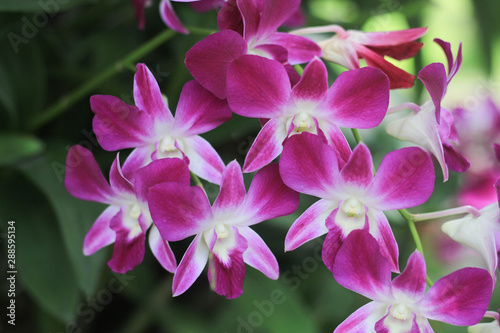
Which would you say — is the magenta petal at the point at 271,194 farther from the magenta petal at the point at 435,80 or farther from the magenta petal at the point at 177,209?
the magenta petal at the point at 435,80

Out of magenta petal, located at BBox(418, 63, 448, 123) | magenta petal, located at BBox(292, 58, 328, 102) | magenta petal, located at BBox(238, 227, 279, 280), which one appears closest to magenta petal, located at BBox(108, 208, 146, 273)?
magenta petal, located at BBox(238, 227, 279, 280)

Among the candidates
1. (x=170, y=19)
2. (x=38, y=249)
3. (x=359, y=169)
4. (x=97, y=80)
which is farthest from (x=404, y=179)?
(x=38, y=249)

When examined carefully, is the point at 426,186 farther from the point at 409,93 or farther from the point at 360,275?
the point at 409,93

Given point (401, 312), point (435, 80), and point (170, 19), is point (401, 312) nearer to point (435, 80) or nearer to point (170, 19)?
point (435, 80)

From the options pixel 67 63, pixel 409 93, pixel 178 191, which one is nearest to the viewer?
pixel 178 191

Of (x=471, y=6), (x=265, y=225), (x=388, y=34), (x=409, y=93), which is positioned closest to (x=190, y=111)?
(x=388, y=34)

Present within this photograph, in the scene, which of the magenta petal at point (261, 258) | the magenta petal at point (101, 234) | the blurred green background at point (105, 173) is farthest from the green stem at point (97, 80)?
the magenta petal at point (261, 258)

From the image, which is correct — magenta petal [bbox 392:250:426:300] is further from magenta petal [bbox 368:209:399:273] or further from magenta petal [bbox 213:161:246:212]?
magenta petal [bbox 213:161:246:212]
